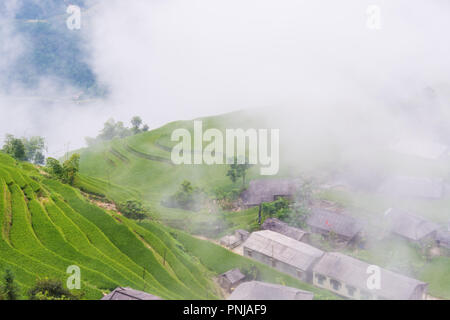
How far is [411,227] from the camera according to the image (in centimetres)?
4056

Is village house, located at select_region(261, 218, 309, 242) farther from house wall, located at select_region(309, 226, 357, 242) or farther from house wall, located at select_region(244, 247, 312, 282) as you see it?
house wall, located at select_region(244, 247, 312, 282)

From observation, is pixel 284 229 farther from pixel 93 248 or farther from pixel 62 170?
pixel 62 170

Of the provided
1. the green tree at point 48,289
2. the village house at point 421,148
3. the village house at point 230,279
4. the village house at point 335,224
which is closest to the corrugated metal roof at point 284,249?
the village house at point 230,279

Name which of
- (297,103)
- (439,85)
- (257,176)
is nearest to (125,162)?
(257,176)

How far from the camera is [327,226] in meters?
42.6

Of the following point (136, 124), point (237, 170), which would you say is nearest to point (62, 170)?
point (237, 170)

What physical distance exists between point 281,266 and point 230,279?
17.3ft

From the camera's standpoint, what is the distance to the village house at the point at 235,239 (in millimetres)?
40781

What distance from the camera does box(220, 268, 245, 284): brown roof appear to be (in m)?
33.4

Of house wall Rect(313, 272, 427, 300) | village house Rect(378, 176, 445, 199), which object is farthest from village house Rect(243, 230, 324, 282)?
village house Rect(378, 176, 445, 199)

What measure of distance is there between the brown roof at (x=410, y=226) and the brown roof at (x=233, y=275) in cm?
1640

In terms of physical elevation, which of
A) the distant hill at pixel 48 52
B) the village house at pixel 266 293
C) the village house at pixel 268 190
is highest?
the distant hill at pixel 48 52

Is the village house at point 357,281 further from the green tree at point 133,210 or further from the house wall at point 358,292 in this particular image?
the green tree at point 133,210
